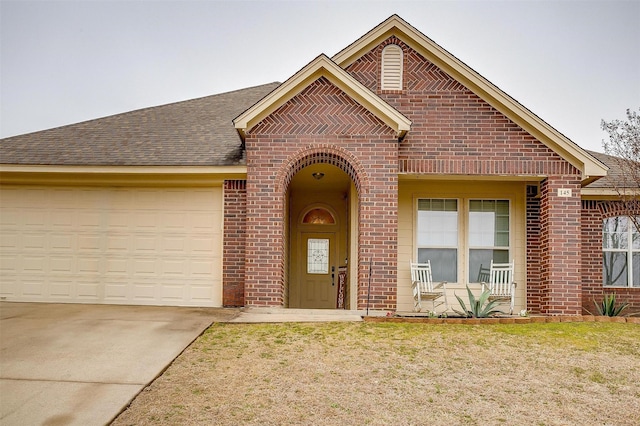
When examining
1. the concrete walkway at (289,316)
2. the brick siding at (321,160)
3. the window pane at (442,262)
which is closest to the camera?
the concrete walkway at (289,316)

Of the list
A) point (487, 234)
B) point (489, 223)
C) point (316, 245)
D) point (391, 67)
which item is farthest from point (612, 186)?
point (316, 245)

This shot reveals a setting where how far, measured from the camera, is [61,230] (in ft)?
44.6

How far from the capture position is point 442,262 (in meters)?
13.5

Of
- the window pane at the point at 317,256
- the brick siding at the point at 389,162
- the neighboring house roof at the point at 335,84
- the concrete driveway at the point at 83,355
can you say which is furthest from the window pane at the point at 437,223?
the concrete driveway at the point at 83,355

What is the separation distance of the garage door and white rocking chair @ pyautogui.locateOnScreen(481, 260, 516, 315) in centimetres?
568

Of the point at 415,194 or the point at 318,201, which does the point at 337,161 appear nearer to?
the point at 415,194

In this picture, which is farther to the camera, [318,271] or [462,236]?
[318,271]

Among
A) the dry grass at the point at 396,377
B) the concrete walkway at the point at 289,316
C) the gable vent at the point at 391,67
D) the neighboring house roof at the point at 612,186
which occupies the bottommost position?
the dry grass at the point at 396,377

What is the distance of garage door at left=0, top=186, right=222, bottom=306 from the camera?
13.2m

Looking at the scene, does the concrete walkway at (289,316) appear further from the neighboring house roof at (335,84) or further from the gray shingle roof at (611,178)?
the gray shingle roof at (611,178)

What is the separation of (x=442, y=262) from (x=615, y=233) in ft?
13.8

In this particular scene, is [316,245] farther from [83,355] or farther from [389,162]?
[83,355]

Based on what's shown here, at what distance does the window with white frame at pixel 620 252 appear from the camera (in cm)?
1419

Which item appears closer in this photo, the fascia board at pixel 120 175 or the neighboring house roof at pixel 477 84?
the neighboring house roof at pixel 477 84
